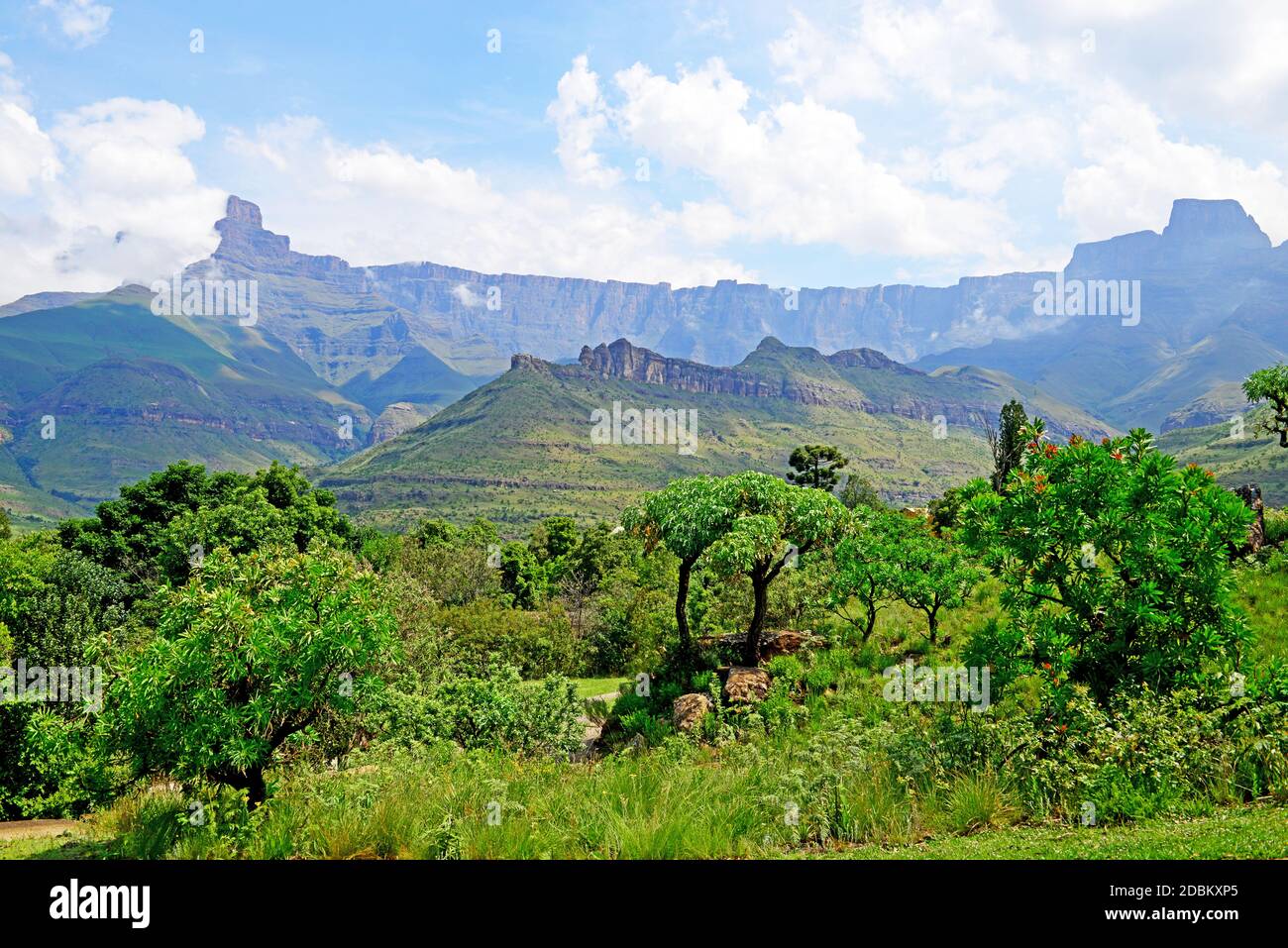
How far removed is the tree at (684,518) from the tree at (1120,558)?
6.24 meters

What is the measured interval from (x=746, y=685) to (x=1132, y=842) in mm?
8686

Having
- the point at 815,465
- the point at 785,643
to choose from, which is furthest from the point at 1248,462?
the point at 785,643

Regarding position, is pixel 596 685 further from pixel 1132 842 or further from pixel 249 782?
pixel 1132 842

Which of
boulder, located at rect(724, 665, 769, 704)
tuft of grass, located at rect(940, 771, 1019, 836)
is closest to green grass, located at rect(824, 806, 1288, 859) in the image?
tuft of grass, located at rect(940, 771, 1019, 836)

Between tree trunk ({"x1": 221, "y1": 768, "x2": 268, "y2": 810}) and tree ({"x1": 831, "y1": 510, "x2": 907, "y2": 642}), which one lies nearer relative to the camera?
tree trunk ({"x1": 221, "y1": 768, "x2": 268, "y2": 810})

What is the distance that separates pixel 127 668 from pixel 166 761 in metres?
1.02

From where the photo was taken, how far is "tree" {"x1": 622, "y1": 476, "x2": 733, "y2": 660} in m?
14.6

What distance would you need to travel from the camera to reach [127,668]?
732 cm

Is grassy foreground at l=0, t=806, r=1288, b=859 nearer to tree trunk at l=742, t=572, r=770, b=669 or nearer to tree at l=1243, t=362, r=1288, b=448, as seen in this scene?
tree trunk at l=742, t=572, r=770, b=669

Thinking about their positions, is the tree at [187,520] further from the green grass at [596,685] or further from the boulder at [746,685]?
the boulder at [746,685]

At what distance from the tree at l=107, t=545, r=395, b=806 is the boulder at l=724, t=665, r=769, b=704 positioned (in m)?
7.45

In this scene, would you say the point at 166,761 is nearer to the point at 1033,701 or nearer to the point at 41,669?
the point at 1033,701

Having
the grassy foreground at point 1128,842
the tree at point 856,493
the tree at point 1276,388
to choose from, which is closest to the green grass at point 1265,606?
the grassy foreground at point 1128,842
